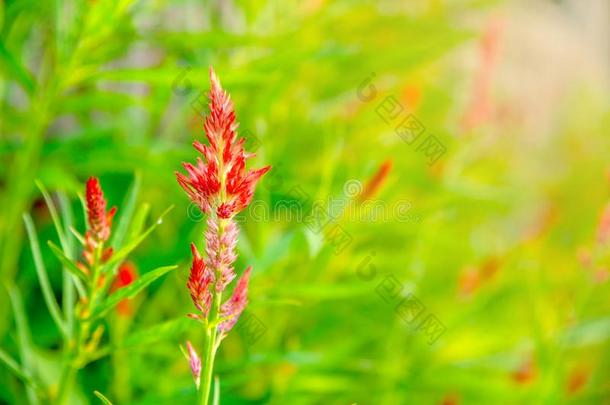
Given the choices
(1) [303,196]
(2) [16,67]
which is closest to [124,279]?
(2) [16,67]

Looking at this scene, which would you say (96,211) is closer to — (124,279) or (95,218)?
(95,218)

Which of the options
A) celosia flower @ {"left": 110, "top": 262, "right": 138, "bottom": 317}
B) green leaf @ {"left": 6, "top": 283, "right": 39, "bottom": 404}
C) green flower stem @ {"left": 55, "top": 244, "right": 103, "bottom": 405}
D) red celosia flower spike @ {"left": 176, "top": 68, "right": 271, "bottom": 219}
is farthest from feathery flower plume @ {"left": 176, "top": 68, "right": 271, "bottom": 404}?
green leaf @ {"left": 6, "top": 283, "right": 39, "bottom": 404}

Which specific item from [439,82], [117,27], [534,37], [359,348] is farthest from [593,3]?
[117,27]

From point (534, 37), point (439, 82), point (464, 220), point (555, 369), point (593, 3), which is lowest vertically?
point (555, 369)

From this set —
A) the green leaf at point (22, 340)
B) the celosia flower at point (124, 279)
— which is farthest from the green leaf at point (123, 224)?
the green leaf at point (22, 340)

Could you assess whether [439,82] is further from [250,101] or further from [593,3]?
[593,3]

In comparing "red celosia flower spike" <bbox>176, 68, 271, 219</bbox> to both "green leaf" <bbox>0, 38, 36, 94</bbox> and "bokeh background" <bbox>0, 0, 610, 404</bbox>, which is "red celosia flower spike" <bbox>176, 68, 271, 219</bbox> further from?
"green leaf" <bbox>0, 38, 36, 94</bbox>

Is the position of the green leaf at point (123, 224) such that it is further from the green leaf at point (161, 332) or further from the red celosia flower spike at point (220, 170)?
the red celosia flower spike at point (220, 170)

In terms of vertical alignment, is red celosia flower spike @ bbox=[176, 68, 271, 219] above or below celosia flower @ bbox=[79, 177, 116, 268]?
below
